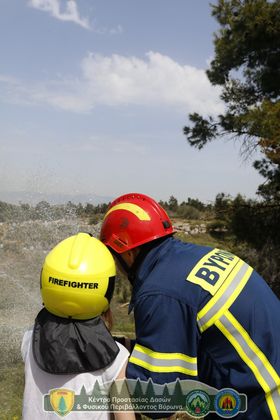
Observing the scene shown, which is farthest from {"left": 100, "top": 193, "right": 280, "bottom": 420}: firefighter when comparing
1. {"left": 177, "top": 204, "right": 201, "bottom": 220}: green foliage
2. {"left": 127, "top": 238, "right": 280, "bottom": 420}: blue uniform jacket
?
{"left": 177, "top": 204, "right": 201, "bottom": 220}: green foliage

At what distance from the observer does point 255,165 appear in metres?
10.3

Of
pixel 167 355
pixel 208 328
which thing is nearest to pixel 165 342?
pixel 167 355

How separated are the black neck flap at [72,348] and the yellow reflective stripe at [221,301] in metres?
0.43

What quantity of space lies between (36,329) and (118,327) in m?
6.71

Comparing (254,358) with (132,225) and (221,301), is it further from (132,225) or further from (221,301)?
(132,225)

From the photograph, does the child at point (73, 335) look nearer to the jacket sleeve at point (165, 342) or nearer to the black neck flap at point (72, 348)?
the black neck flap at point (72, 348)

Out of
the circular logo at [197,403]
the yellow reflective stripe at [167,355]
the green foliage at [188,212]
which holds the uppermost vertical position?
the yellow reflective stripe at [167,355]

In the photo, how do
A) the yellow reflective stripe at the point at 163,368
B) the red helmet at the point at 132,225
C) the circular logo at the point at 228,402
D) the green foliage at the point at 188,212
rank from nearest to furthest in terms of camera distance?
1. the yellow reflective stripe at the point at 163,368
2. the circular logo at the point at 228,402
3. the red helmet at the point at 132,225
4. the green foliage at the point at 188,212

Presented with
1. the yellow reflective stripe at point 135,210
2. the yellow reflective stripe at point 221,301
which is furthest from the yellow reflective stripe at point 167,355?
the yellow reflective stripe at point 135,210

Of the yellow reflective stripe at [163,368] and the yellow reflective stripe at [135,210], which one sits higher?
the yellow reflective stripe at [135,210]

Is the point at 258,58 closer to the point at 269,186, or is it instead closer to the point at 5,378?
the point at 269,186

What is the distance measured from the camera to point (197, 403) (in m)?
2.08

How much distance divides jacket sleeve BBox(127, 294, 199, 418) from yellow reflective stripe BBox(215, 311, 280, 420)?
0.15 m

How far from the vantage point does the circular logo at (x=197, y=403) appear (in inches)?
79.4
